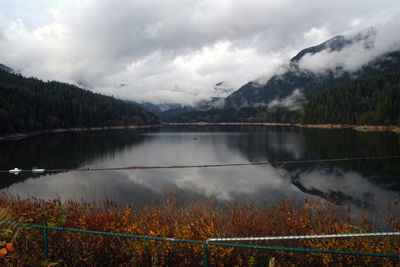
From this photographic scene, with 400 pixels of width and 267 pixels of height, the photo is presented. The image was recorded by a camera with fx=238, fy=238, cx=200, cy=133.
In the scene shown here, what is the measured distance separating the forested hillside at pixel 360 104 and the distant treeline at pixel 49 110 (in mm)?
127029

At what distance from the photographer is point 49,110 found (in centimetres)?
12069

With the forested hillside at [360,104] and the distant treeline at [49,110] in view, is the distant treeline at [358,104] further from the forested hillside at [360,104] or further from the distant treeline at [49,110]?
the distant treeline at [49,110]

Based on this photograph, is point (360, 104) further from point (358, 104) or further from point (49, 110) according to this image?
point (49, 110)

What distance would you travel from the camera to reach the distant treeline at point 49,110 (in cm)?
8438

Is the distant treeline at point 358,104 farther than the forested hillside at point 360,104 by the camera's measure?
Yes

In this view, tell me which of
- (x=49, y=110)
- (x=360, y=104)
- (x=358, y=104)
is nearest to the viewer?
(x=49, y=110)

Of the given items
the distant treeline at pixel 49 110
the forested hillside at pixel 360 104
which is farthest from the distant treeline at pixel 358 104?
the distant treeline at pixel 49 110

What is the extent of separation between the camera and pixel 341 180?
2406 centimetres

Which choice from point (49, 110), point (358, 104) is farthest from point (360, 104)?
point (49, 110)

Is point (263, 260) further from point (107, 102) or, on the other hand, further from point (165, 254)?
point (107, 102)

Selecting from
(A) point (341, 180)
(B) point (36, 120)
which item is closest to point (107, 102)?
(B) point (36, 120)

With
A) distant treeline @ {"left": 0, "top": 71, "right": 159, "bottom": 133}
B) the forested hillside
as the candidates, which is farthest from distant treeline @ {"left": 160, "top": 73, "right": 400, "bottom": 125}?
distant treeline @ {"left": 0, "top": 71, "right": 159, "bottom": 133}

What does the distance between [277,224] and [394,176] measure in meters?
23.6

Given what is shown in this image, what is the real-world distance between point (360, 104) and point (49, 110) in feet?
545
